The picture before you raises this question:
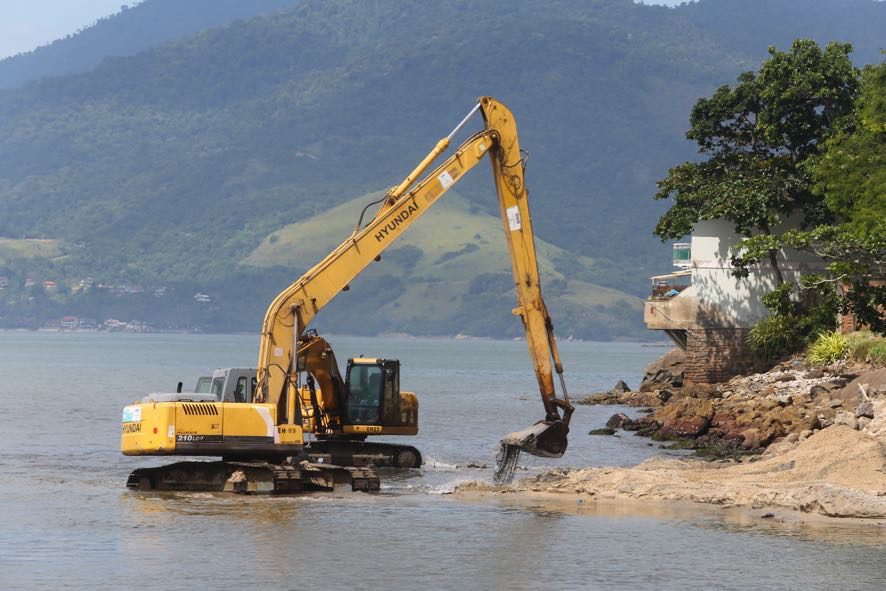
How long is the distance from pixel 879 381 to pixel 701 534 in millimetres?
17115

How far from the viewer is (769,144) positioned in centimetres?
6291

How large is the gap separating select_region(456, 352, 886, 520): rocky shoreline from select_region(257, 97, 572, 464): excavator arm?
80.0 inches

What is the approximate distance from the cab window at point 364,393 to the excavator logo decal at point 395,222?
5.91 metres

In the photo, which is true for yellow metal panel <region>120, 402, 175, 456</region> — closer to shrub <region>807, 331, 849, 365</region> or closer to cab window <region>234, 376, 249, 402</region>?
cab window <region>234, 376, 249, 402</region>

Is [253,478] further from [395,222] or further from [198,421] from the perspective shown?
[395,222]

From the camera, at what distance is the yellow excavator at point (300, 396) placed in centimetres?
3058

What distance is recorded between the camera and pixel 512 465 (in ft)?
109

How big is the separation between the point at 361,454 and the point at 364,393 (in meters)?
1.51

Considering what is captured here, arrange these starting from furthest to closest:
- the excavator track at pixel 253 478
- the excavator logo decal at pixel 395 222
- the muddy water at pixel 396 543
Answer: the excavator logo decal at pixel 395 222, the excavator track at pixel 253 478, the muddy water at pixel 396 543

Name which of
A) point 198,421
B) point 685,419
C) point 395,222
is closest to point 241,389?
point 198,421

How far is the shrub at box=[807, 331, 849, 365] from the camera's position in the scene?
5240cm

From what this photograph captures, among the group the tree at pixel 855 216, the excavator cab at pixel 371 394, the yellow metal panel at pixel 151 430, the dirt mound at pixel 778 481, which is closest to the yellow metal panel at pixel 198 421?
the yellow metal panel at pixel 151 430

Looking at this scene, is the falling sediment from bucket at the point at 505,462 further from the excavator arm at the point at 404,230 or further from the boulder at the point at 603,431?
the boulder at the point at 603,431

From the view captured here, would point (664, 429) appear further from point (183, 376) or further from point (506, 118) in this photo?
point (183, 376)
